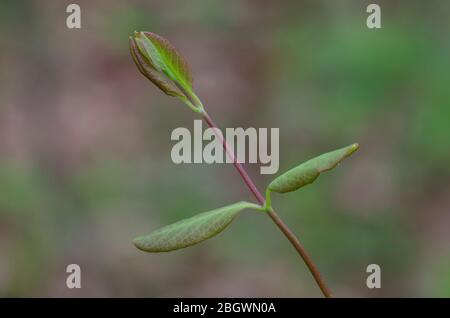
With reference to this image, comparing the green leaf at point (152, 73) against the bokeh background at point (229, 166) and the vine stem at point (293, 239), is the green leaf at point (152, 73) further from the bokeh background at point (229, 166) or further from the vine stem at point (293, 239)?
the bokeh background at point (229, 166)

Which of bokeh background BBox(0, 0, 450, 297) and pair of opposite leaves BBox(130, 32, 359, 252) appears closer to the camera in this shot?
pair of opposite leaves BBox(130, 32, 359, 252)

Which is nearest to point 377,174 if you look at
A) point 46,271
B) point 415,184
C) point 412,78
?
point 415,184

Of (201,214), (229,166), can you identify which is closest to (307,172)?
(201,214)

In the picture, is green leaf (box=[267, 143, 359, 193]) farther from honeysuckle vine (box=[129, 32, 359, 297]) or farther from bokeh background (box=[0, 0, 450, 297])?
bokeh background (box=[0, 0, 450, 297])

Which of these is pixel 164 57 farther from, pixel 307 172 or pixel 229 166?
pixel 229 166

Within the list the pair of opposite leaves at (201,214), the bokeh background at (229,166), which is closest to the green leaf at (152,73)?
the pair of opposite leaves at (201,214)

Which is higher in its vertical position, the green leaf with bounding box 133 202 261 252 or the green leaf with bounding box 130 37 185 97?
the green leaf with bounding box 130 37 185 97

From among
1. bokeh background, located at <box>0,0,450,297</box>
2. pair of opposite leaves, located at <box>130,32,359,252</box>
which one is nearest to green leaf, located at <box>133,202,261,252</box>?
pair of opposite leaves, located at <box>130,32,359,252</box>
